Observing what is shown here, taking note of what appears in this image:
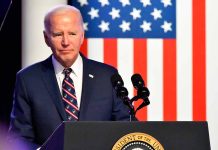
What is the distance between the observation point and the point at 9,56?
161 inches

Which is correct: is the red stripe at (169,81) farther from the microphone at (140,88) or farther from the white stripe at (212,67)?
the microphone at (140,88)

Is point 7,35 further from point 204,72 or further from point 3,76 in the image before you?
point 204,72

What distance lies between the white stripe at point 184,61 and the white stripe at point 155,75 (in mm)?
125

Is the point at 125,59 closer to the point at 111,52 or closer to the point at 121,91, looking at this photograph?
the point at 111,52

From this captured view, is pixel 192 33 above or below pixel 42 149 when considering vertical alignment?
above

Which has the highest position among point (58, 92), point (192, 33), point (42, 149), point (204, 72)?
point (192, 33)

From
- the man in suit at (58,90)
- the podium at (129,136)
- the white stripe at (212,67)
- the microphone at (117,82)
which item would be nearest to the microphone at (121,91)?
the microphone at (117,82)

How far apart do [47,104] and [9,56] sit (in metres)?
1.39

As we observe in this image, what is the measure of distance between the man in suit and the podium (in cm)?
80

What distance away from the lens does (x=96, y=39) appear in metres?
4.15

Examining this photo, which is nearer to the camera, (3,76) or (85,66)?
(85,66)

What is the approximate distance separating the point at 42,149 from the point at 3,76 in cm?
203

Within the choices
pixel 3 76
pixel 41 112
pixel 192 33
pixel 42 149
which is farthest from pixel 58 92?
pixel 192 33

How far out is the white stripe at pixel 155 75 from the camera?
410 centimetres
